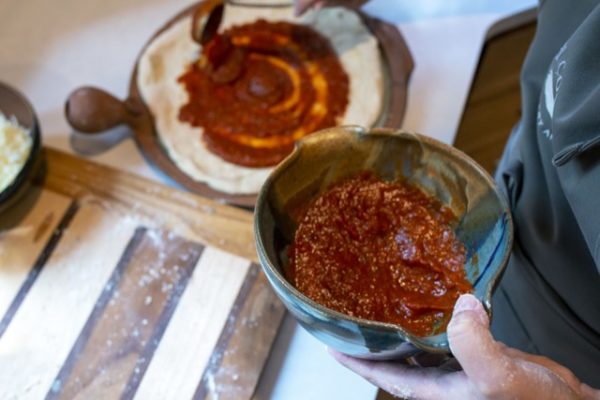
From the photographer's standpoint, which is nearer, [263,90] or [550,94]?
[550,94]

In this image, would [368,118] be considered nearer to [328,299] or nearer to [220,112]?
[220,112]

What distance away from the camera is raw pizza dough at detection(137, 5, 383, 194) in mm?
1105

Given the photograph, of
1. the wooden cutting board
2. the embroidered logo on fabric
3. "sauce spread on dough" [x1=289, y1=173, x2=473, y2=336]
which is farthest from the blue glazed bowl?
the wooden cutting board

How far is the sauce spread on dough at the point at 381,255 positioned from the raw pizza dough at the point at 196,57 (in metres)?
0.32

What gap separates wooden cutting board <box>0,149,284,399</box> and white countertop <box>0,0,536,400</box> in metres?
0.12

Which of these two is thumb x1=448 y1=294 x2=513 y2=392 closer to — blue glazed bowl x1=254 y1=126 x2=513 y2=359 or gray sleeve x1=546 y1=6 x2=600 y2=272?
blue glazed bowl x1=254 y1=126 x2=513 y2=359

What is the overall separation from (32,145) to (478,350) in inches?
31.2

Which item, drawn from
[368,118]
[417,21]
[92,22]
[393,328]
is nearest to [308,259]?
[393,328]

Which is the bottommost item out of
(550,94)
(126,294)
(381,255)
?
(126,294)

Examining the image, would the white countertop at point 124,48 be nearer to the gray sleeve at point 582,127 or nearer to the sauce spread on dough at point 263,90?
the sauce spread on dough at point 263,90

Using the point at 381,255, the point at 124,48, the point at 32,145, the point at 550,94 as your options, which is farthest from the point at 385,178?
the point at 124,48

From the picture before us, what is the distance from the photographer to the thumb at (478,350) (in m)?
0.59

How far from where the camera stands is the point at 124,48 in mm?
1306

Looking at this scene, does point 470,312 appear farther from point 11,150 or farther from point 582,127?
point 11,150
